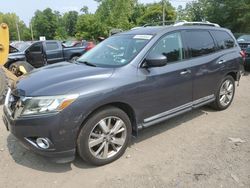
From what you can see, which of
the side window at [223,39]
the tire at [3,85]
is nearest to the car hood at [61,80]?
the side window at [223,39]

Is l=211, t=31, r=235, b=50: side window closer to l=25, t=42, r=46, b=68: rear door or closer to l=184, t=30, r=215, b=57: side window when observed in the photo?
l=184, t=30, r=215, b=57: side window

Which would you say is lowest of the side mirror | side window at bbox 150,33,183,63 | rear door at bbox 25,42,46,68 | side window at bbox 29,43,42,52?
rear door at bbox 25,42,46,68

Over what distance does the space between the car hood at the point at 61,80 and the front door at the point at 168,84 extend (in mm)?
649

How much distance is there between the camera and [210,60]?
16.9 ft

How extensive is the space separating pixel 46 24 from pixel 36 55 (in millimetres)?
72561

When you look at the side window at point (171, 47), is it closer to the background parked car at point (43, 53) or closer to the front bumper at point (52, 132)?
the front bumper at point (52, 132)

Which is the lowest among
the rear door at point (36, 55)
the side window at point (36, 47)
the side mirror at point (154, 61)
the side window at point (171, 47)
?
the rear door at point (36, 55)

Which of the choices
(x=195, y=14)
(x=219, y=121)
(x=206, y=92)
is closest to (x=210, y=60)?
(x=206, y=92)

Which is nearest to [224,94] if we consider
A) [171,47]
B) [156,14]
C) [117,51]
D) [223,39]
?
[223,39]

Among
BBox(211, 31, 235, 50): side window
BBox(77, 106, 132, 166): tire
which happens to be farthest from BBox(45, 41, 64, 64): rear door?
BBox(77, 106, 132, 166): tire

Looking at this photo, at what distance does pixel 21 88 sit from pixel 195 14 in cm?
5104

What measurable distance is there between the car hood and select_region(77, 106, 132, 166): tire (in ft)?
1.38

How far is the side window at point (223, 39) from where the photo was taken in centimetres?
554

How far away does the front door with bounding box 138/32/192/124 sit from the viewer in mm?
4039
